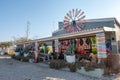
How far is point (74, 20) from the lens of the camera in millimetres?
14938

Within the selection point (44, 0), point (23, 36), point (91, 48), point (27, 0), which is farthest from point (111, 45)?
point (23, 36)

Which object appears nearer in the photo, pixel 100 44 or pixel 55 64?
pixel 100 44

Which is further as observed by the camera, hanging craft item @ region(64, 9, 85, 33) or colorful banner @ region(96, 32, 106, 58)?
hanging craft item @ region(64, 9, 85, 33)

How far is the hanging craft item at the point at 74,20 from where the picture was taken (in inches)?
573

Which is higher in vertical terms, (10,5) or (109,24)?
(10,5)

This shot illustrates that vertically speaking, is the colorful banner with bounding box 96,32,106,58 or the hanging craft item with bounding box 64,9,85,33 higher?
the hanging craft item with bounding box 64,9,85,33

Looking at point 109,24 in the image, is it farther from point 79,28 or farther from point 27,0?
point 27,0

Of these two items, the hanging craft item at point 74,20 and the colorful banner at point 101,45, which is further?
the hanging craft item at point 74,20

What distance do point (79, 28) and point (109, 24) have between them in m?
3.02

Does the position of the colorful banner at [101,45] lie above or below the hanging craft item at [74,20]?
below

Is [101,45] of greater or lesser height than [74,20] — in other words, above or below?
below

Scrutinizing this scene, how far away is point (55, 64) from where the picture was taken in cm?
1115

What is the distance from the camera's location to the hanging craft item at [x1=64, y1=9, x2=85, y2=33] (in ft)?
47.8

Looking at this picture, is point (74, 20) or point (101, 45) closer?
point (101, 45)
